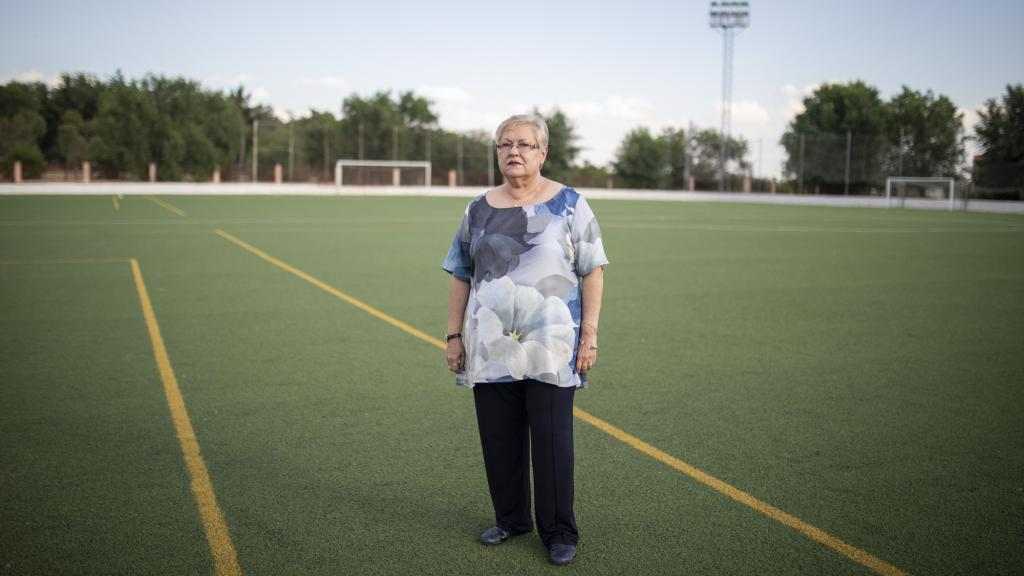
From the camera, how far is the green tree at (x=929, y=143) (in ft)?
160

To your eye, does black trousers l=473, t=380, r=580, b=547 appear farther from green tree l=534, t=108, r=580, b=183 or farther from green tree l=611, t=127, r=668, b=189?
green tree l=534, t=108, r=580, b=183

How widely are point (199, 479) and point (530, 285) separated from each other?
2.25 metres

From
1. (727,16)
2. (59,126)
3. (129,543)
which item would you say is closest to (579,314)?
(129,543)

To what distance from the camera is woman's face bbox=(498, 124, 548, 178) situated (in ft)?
11.1

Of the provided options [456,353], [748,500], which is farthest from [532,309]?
[748,500]

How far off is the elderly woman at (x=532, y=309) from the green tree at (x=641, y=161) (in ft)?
220

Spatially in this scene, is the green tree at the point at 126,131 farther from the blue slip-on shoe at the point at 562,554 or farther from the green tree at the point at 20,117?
the blue slip-on shoe at the point at 562,554

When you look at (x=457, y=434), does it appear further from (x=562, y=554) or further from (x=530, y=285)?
(x=530, y=285)

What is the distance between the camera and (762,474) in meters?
4.63

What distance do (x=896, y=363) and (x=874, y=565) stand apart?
13.1 feet

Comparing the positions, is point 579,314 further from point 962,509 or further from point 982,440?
point 982,440

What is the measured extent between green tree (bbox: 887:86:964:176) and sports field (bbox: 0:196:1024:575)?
40.9 meters

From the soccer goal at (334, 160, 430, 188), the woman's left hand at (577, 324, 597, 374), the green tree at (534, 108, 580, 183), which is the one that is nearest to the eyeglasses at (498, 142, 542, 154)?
the woman's left hand at (577, 324, 597, 374)

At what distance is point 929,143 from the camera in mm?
51000
